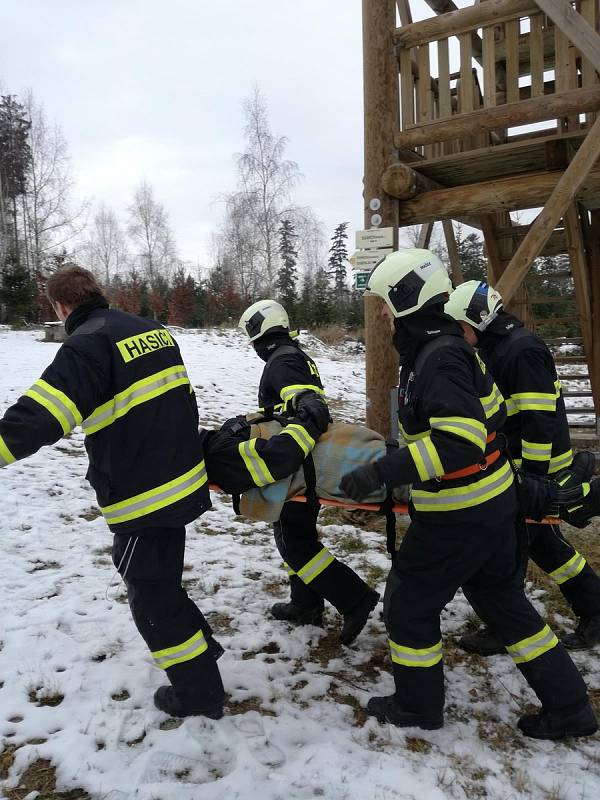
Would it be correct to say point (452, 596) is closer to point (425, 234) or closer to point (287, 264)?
point (425, 234)

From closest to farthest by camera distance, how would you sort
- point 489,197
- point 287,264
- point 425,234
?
point 489,197 → point 425,234 → point 287,264

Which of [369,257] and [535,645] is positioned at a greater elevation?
[369,257]

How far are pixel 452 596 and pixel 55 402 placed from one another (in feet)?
→ 6.59

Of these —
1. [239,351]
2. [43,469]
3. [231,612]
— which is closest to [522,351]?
[231,612]

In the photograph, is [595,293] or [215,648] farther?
[595,293]

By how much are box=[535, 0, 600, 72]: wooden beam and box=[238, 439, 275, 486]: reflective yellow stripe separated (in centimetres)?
467

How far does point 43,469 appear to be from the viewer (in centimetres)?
653

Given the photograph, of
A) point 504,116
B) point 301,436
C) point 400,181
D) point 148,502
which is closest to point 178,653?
point 148,502

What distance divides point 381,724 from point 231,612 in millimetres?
1441

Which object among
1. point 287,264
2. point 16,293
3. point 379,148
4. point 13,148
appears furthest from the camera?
point 287,264

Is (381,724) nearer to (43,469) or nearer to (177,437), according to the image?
(177,437)

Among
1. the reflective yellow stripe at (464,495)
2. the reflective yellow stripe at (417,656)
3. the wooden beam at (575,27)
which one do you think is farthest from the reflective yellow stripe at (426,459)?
the wooden beam at (575,27)

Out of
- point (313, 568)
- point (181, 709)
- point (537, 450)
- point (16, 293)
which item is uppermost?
point (16, 293)

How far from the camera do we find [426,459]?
246cm
